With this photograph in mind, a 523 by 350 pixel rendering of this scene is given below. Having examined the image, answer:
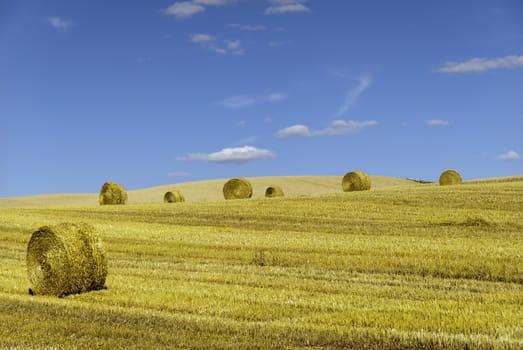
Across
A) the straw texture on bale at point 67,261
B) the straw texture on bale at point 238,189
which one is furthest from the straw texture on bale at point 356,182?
the straw texture on bale at point 67,261

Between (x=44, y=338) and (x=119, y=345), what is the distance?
115 centimetres

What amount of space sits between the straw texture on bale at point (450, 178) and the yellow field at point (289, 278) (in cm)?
1302

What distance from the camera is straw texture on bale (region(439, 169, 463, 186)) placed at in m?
44.8

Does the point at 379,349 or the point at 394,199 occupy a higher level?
the point at 394,199

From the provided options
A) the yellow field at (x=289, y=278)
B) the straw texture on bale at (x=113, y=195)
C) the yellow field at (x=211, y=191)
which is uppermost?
the yellow field at (x=211, y=191)

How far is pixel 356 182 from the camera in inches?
1549

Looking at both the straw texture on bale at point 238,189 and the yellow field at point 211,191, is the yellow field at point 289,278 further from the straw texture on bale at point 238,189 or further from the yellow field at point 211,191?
the yellow field at point 211,191

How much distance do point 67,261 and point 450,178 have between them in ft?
119

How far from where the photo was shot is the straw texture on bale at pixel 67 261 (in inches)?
519

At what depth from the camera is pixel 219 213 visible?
28422mm

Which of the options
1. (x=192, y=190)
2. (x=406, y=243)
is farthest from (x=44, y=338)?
(x=192, y=190)

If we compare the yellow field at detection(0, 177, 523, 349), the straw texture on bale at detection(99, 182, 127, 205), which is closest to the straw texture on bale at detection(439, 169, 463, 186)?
the yellow field at detection(0, 177, 523, 349)

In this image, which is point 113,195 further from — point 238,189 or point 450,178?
point 450,178

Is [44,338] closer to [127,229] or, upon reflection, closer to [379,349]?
[379,349]
